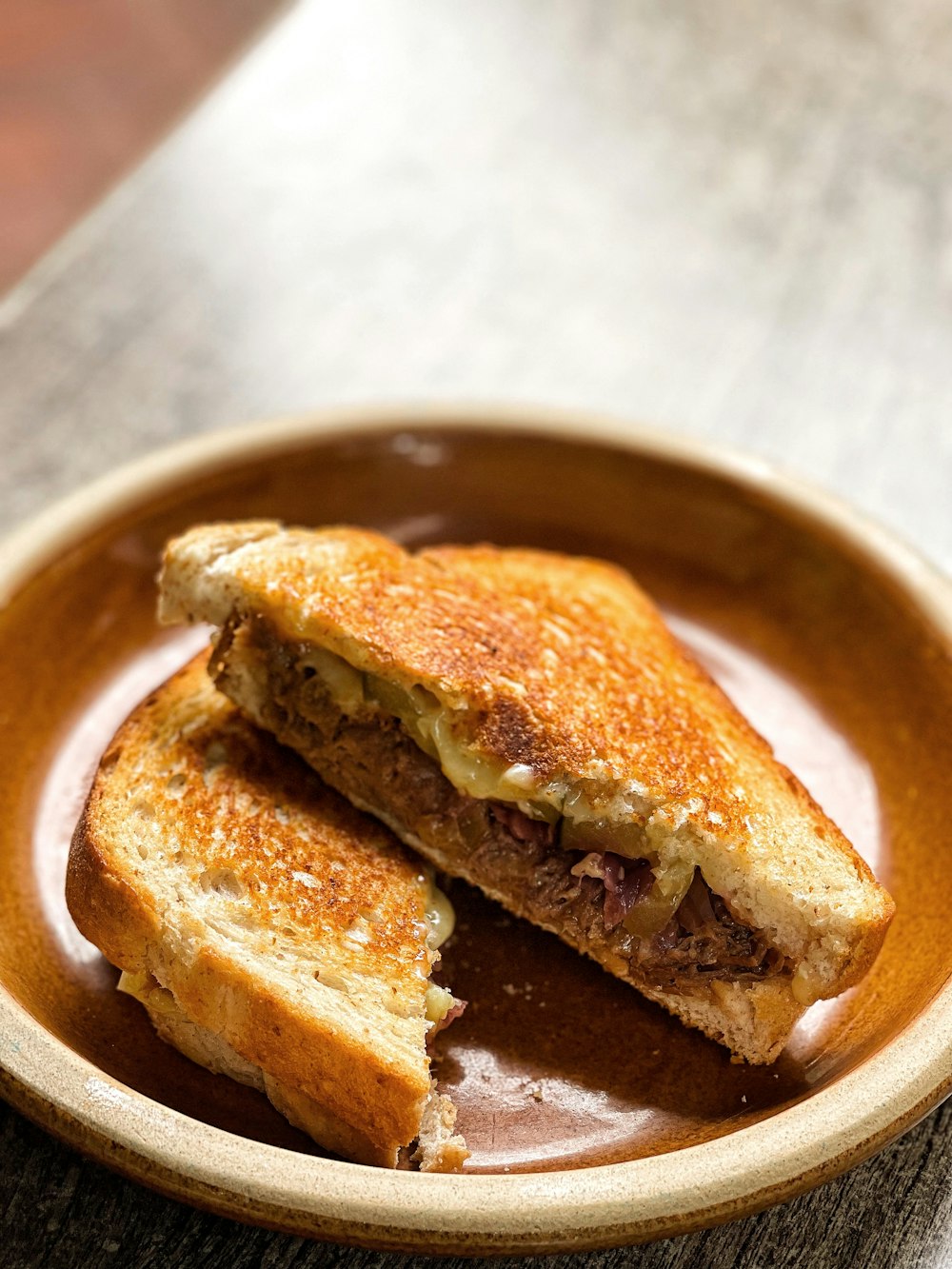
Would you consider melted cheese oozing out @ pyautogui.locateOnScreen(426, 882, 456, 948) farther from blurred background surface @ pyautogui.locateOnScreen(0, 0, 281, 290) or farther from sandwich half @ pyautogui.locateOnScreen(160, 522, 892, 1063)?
blurred background surface @ pyautogui.locateOnScreen(0, 0, 281, 290)

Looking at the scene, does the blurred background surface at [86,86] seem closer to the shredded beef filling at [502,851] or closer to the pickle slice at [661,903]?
the shredded beef filling at [502,851]

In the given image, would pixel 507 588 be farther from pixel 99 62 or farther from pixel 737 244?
pixel 99 62

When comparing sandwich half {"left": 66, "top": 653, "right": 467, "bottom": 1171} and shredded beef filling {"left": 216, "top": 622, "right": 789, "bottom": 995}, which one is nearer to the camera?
sandwich half {"left": 66, "top": 653, "right": 467, "bottom": 1171}

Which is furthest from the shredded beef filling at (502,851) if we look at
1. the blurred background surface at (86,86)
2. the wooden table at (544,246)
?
the blurred background surface at (86,86)

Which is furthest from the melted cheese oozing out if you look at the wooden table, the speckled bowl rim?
the wooden table

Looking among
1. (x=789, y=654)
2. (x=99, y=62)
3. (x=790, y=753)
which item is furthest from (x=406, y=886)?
(x=99, y=62)

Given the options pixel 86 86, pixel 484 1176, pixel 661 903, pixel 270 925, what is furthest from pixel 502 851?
pixel 86 86
